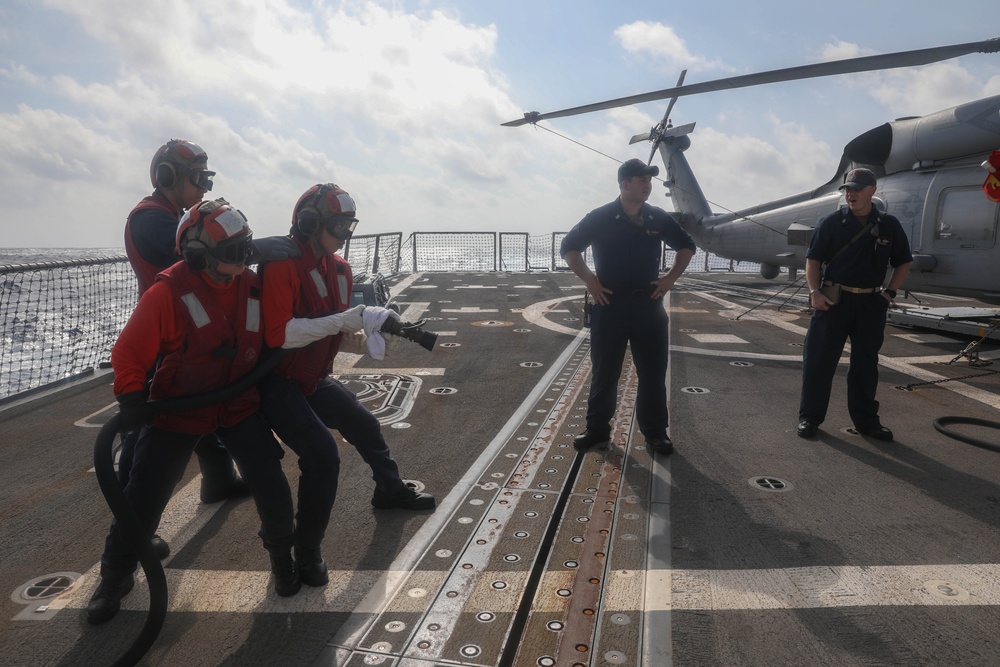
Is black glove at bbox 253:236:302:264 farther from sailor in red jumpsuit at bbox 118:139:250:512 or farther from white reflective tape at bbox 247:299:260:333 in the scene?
sailor in red jumpsuit at bbox 118:139:250:512

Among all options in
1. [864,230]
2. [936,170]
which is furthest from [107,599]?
[936,170]

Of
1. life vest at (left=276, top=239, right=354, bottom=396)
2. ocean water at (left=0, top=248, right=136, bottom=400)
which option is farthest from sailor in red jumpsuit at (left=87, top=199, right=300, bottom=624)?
ocean water at (left=0, top=248, right=136, bottom=400)

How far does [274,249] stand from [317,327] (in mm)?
423

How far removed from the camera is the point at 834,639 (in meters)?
2.53

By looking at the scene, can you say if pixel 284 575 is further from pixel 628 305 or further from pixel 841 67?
pixel 841 67

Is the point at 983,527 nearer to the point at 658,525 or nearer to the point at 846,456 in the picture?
the point at 846,456

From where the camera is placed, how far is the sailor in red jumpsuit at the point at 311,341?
2.96 meters

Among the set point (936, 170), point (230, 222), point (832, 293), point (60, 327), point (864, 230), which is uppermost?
point (936, 170)

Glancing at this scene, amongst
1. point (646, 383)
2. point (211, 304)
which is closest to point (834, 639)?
point (646, 383)

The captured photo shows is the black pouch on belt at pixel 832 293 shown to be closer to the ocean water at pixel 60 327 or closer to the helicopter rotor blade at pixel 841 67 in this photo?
the helicopter rotor blade at pixel 841 67

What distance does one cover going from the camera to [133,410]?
2.52m

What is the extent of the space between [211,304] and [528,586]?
77.4 inches

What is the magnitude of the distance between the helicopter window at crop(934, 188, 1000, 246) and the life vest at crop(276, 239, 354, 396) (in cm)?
909

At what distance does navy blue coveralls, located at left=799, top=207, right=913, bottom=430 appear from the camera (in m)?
4.97
